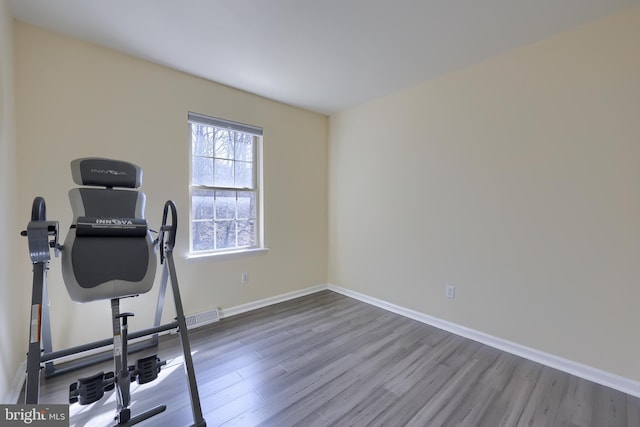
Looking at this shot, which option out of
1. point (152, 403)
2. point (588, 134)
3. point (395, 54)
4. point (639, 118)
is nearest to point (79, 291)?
point (152, 403)

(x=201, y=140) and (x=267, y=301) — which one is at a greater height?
(x=201, y=140)

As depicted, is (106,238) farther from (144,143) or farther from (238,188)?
(238,188)

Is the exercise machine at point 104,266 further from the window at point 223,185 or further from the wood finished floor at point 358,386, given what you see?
the window at point 223,185

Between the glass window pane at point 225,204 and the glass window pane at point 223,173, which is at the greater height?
the glass window pane at point 223,173

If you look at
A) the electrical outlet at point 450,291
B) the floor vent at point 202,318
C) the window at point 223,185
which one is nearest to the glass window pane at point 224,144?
the window at point 223,185

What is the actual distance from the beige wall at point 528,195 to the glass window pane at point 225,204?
173cm

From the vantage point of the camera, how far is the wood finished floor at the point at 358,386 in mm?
1571

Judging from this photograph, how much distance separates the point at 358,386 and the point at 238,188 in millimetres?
2281

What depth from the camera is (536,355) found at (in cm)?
216

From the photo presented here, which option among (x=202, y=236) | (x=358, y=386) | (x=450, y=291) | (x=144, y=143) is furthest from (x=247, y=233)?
(x=450, y=291)

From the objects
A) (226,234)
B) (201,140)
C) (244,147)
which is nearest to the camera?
(201,140)

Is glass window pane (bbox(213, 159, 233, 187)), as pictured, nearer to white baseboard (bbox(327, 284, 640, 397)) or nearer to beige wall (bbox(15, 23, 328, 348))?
beige wall (bbox(15, 23, 328, 348))

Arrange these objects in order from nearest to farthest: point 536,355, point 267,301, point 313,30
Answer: point 313,30, point 536,355, point 267,301

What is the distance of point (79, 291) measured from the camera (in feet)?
4.40
